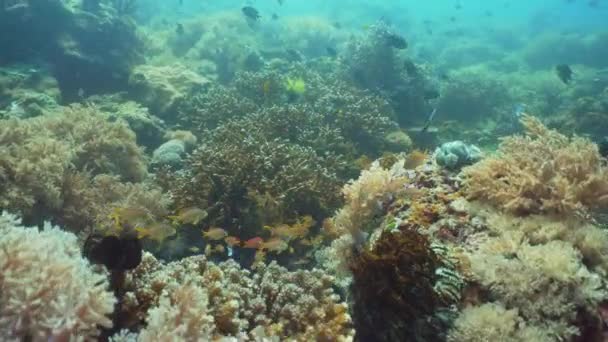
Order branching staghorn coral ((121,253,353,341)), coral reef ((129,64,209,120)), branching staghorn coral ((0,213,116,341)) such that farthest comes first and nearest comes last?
coral reef ((129,64,209,120)) → branching staghorn coral ((121,253,353,341)) → branching staghorn coral ((0,213,116,341))

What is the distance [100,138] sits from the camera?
336 inches

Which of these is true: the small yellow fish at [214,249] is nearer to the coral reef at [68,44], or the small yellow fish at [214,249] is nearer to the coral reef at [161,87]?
the coral reef at [161,87]

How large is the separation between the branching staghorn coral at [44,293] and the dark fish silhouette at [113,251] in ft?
1.06

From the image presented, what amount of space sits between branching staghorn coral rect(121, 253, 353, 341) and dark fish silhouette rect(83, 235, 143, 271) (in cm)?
29

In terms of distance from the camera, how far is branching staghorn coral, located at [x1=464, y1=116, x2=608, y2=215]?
3936mm

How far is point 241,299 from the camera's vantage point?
4.29 metres

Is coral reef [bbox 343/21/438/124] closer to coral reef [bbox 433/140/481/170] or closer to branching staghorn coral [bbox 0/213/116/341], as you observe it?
coral reef [bbox 433/140/481/170]

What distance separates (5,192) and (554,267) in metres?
6.59

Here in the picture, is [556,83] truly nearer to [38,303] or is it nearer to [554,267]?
[554,267]

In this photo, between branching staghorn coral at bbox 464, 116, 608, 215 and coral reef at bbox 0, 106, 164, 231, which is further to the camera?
coral reef at bbox 0, 106, 164, 231

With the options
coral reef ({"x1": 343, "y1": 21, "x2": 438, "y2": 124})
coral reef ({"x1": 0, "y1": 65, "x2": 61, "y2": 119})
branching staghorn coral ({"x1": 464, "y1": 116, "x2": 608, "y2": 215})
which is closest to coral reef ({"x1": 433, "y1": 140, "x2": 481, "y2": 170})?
A: branching staghorn coral ({"x1": 464, "y1": 116, "x2": 608, "y2": 215})

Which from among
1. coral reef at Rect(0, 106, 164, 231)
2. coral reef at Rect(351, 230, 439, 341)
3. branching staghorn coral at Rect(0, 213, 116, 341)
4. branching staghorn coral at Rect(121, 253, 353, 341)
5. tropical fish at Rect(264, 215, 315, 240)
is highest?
coral reef at Rect(351, 230, 439, 341)

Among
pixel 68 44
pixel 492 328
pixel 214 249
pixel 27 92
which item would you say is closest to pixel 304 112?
pixel 214 249

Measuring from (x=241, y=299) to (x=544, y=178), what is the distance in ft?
10.2
